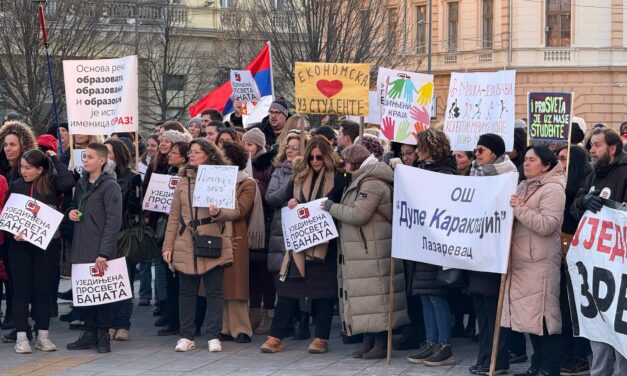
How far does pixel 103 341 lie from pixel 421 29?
45507 millimetres

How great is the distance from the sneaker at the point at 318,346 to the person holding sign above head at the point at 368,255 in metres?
0.39

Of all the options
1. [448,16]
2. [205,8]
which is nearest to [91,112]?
[205,8]

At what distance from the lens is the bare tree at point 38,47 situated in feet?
90.3

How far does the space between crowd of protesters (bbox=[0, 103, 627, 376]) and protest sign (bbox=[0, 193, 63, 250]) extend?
6.1 inches

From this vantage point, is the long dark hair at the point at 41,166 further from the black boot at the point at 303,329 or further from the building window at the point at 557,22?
the building window at the point at 557,22

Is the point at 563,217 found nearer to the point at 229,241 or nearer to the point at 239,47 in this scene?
the point at 229,241

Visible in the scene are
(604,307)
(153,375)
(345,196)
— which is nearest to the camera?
(604,307)

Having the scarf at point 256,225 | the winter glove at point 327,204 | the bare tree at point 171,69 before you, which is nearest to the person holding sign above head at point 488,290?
the winter glove at point 327,204

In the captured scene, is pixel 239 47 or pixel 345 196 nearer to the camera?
pixel 345 196

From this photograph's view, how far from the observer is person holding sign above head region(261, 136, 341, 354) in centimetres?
1168

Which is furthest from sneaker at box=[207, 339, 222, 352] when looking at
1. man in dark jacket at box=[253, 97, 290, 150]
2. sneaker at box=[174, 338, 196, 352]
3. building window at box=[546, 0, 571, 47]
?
building window at box=[546, 0, 571, 47]

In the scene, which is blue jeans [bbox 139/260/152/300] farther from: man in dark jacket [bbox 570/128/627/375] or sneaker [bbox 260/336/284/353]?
man in dark jacket [bbox 570/128/627/375]

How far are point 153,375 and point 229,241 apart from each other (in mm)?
1705

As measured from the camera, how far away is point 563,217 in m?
10.1
